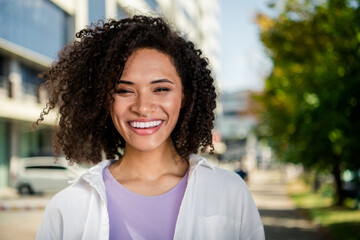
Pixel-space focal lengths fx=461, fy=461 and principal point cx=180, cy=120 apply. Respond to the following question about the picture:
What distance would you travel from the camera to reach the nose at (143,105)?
2295 millimetres

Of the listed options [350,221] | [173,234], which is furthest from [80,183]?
[350,221]

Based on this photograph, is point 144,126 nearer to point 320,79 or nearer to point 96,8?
point 320,79

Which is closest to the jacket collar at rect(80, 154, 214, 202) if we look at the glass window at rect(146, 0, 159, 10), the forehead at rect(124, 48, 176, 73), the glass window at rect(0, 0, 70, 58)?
the forehead at rect(124, 48, 176, 73)

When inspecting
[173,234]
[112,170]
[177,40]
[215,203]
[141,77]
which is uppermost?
[177,40]

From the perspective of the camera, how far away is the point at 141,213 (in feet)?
7.44

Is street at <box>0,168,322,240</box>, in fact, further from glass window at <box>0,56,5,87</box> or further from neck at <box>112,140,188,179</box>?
glass window at <box>0,56,5,87</box>

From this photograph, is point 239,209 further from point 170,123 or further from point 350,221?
point 350,221

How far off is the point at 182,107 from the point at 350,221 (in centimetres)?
1019

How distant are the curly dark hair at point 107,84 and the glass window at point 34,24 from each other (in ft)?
64.1

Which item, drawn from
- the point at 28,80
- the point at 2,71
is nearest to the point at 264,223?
the point at 2,71

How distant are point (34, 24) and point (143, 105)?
23726 mm

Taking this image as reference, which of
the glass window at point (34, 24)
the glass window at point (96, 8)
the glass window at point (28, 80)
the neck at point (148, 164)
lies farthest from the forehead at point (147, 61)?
the glass window at point (96, 8)

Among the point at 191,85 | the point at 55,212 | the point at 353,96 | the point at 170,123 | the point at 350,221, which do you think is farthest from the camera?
the point at 350,221

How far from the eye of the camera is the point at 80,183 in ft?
7.66
